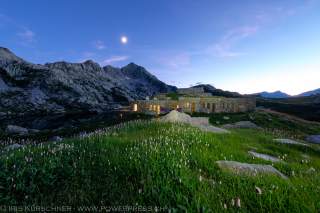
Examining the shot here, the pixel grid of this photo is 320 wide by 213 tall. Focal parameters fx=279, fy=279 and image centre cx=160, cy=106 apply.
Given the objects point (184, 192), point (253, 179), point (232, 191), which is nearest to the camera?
point (184, 192)

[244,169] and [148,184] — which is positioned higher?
[148,184]

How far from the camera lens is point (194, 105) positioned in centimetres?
9581

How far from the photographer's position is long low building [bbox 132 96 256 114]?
95.7 meters

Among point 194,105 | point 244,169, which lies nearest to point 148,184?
point 244,169

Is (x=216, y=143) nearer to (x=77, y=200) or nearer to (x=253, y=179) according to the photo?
(x=253, y=179)

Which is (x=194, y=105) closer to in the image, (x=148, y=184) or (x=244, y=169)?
(x=244, y=169)

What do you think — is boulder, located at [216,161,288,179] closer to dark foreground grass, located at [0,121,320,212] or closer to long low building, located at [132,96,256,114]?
dark foreground grass, located at [0,121,320,212]

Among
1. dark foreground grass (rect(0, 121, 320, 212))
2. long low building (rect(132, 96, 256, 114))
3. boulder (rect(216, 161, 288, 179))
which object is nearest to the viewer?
dark foreground grass (rect(0, 121, 320, 212))

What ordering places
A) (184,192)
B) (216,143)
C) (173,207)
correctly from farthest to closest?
1. (216,143)
2. (184,192)
3. (173,207)

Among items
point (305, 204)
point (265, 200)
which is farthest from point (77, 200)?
point (305, 204)

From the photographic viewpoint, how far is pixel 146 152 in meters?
7.82

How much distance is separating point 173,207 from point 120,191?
141 centimetres

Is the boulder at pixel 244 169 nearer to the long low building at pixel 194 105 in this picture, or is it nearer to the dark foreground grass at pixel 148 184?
the dark foreground grass at pixel 148 184

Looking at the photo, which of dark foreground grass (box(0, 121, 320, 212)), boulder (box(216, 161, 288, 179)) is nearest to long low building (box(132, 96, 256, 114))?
boulder (box(216, 161, 288, 179))
